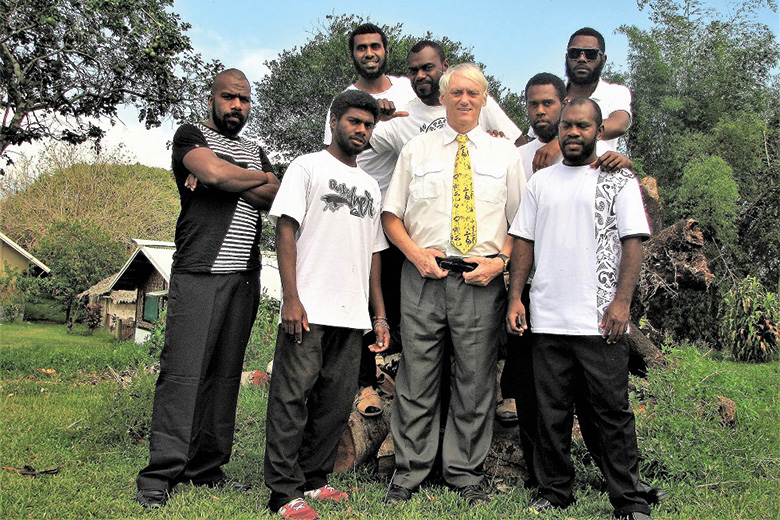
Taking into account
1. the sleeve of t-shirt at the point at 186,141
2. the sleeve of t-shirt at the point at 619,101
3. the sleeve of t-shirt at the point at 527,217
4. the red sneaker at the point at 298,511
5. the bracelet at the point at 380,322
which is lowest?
the red sneaker at the point at 298,511

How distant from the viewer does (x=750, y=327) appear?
1518 centimetres

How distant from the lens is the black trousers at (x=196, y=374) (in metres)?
3.87

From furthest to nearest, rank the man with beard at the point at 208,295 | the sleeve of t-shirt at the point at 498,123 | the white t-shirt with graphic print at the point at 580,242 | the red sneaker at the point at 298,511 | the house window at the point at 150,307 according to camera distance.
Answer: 1. the house window at the point at 150,307
2. the sleeve of t-shirt at the point at 498,123
3. the man with beard at the point at 208,295
4. the white t-shirt with graphic print at the point at 580,242
5. the red sneaker at the point at 298,511

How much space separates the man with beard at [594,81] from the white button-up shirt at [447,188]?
355 millimetres

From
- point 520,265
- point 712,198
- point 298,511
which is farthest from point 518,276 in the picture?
point 712,198

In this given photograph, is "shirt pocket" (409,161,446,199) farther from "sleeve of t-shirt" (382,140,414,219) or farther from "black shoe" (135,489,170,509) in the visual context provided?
"black shoe" (135,489,170,509)

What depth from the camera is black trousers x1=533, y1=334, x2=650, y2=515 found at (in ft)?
11.9

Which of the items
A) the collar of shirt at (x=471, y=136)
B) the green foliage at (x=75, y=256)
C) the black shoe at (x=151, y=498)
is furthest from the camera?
the green foliage at (x=75, y=256)

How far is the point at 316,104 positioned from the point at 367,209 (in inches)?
917

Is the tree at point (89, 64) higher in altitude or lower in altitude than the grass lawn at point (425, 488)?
higher

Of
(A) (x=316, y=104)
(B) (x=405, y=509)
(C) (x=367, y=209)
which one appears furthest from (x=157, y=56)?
(A) (x=316, y=104)

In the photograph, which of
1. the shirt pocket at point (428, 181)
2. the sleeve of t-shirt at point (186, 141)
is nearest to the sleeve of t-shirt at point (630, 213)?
the shirt pocket at point (428, 181)

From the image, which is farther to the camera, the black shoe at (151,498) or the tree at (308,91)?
the tree at (308,91)

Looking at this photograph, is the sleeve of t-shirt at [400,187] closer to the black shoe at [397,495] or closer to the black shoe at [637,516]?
the black shoe at [397,495]
